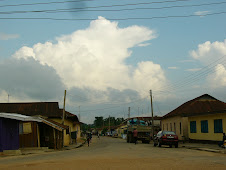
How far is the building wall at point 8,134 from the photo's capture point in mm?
21459

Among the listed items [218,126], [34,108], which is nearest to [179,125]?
[218,126]

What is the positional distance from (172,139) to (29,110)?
60.6 ft

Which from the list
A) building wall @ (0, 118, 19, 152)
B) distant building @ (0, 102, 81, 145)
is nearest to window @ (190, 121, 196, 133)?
distant building @ (0, 102, 81, 145)

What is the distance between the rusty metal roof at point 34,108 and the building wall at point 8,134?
12266mm

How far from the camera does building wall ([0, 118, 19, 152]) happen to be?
2146cm

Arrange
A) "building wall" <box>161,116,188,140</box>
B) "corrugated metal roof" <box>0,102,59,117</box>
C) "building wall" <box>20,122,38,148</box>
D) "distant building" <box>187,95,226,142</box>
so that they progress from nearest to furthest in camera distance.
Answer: "building wall" <box>20,122,38,148</box> < "distant building" <box>187,95,226,142</box> < "corrugated metal roof" <box>0,102,59,117</box> < "building wall" <box>161,116,188,140</box>

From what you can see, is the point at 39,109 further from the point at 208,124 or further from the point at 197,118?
the point at 208,124

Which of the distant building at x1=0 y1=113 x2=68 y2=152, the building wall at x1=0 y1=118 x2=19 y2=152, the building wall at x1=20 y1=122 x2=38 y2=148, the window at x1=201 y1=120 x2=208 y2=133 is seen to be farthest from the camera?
the window at x1=201 y1=120 x2=208 y2=133

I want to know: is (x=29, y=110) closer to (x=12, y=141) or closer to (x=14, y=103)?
(x=14, y=103)

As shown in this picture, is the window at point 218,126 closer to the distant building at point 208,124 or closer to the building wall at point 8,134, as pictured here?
the distant building at point 208,124

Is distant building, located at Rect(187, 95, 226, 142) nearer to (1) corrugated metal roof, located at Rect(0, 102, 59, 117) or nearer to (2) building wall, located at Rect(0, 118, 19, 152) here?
(1) corrugated metal roof, located at Rect(0, 102, 59, 117)

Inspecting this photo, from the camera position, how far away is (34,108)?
128 feet

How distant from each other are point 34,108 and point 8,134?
55.3ft

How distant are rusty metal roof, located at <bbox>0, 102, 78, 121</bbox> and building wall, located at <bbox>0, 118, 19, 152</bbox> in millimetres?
12266
